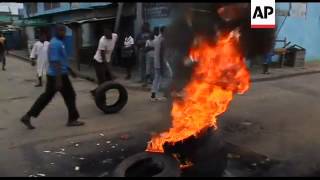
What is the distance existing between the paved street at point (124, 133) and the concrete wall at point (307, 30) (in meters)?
7.05

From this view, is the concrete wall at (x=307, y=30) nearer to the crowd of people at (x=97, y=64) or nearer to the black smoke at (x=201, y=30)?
the crowd of people at (x=97, y=64)

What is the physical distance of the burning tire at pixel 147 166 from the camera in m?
4.63

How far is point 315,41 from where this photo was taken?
1825cm

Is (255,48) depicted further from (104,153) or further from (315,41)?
(315,41)

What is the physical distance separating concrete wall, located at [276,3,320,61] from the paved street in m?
7.05

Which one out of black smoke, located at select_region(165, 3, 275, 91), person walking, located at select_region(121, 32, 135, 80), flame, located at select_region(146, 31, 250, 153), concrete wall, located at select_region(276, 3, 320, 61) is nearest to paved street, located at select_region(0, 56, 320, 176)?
flame, located at select_region(146, 31, 250, 153)

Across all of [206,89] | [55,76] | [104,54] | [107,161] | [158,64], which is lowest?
[107,161]

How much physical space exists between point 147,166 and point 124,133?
6.47 ft

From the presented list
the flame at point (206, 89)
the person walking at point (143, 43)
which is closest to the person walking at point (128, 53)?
the person walking at point (143, 43)

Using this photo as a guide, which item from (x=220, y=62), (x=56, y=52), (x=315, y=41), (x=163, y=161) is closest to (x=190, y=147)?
(x=163, y=161)

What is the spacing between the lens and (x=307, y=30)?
1773cm

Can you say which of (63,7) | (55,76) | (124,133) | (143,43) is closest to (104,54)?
(55,76)

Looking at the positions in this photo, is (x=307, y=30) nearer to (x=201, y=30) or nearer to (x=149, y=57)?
(x=149, y=57)

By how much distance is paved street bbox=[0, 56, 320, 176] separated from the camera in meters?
5.43
